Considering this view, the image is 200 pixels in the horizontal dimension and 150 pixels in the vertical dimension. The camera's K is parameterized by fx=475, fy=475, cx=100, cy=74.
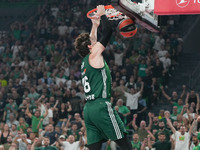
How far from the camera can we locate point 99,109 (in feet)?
23.9

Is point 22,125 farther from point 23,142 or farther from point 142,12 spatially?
point 142,12

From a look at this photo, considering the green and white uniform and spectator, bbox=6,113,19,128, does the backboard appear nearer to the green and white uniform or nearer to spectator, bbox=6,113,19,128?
the green and white uniform

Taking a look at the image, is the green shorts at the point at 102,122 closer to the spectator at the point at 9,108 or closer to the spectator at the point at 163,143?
the spectator at the point at 163,143

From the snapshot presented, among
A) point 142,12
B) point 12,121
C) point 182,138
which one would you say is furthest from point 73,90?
point 142,12

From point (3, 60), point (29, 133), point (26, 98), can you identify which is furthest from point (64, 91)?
point (3, 60)

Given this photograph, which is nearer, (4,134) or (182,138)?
(182,138)

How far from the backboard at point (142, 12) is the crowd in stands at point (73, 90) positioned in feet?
16.1

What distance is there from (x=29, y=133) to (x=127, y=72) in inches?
186

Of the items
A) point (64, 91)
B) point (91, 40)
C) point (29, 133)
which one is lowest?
point (29, 133)

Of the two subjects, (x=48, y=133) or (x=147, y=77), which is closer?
(x=48, y=133)

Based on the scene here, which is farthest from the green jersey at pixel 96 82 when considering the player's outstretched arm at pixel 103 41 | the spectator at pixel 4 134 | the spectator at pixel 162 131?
the spectator at pixel 4 134

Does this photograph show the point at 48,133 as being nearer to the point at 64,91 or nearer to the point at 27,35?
the point at 64,91

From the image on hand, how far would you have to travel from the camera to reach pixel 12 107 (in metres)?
18.9

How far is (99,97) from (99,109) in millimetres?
193
